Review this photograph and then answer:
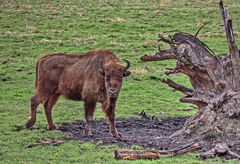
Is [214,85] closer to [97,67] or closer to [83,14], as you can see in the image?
[97,67]

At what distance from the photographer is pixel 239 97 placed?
1400 cm

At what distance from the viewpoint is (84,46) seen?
30.0m

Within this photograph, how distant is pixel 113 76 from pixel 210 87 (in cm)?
230

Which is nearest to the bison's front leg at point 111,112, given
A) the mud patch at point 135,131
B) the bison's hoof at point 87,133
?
the mud patch at point 135,131

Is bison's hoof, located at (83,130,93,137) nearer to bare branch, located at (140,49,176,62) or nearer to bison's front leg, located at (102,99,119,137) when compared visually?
bison's front leg, located at (102,99,119,137)

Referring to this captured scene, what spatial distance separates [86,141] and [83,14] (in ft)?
84.5

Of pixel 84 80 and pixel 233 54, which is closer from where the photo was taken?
pixel 233 54

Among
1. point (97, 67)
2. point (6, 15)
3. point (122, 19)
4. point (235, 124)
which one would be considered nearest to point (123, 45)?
point (122, 19)

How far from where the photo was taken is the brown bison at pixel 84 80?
14.9m

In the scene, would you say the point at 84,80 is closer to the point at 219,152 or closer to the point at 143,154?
the point at 143,154

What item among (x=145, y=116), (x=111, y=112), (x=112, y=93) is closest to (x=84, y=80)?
(x=111, y=112)

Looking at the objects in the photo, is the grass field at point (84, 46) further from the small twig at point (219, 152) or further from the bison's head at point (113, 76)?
the bison's head at point (113, 76)

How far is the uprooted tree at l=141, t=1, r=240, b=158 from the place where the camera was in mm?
13875

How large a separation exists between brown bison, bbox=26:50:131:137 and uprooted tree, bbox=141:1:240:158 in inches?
39.0
